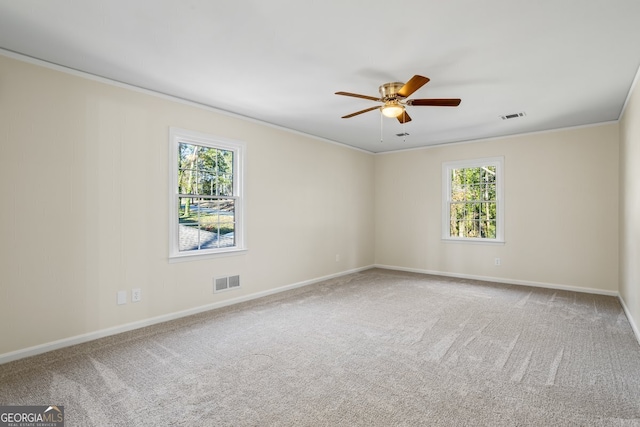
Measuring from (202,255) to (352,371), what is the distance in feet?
8.00

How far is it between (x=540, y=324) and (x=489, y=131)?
10.5 ft

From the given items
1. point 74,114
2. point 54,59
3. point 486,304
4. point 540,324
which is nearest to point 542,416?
point 540,324

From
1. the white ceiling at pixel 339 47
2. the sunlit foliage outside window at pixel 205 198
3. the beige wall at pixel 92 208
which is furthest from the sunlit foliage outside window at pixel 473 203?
the sunlit foliage outside window at pixel 205 198

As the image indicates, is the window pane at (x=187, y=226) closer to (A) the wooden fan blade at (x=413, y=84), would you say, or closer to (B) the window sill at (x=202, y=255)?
(B) the window sill at (x=202, y=255)

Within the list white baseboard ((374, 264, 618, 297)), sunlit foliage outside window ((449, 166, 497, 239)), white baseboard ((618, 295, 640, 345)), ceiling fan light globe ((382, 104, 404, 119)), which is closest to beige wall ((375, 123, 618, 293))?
white baseboard ((374, 264, 618, 297))

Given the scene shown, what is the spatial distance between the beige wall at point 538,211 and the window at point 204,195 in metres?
3.79

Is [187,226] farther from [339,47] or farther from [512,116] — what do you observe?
[512,116]

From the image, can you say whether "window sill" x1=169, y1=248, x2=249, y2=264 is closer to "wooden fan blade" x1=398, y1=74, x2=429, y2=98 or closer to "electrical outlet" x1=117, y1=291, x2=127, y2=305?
"electrical outlet" x1=117, y1=291, x2=127, y2=305

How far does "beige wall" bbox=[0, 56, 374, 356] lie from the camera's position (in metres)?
2.83

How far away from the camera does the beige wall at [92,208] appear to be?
2.83 metres

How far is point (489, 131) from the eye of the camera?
554 centimetres

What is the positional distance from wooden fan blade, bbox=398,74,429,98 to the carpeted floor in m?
2.32

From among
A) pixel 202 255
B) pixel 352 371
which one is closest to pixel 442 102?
pixel 352 371

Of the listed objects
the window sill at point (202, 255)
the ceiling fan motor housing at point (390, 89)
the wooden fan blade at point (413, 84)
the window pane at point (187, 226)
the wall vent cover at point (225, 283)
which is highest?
the ceiling fan motor housing at point (390, 89)
